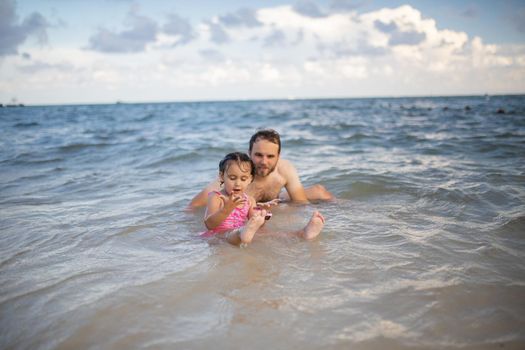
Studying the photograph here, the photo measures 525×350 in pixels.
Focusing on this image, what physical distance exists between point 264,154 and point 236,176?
104cm

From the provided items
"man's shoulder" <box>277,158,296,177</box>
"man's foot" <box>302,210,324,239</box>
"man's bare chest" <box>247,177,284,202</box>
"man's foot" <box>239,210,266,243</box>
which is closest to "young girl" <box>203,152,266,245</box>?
"man's foot" <box>239,210,266,243</box>

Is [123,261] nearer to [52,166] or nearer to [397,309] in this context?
[397,309]

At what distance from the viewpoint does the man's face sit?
4750 mm

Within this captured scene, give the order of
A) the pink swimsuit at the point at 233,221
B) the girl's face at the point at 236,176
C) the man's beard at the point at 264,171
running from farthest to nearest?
1. the man's beard at the point at 264,171
2. the pink swimsuit at the point at 233,221
3. the girl's face at the point at 236,176

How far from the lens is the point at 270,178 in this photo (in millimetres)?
5371

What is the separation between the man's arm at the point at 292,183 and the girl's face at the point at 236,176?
5.26 feet

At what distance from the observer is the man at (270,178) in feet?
15.7

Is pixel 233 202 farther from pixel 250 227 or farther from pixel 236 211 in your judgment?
pixel 236 211

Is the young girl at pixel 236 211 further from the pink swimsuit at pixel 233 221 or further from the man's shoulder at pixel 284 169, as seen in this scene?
the man's shoulder at pixel 284 169

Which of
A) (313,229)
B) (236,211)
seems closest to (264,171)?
(236,211)

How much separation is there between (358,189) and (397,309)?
3.99m

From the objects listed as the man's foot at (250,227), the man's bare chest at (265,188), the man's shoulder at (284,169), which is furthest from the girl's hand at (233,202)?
the man's shoulder at (284,169)

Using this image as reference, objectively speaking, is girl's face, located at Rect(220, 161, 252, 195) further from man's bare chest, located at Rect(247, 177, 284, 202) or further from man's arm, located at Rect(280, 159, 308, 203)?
man's arm, located at Rect(280, 159, 308, 203)

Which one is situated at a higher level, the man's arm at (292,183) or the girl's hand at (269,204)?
the man's arm at (292,183)
